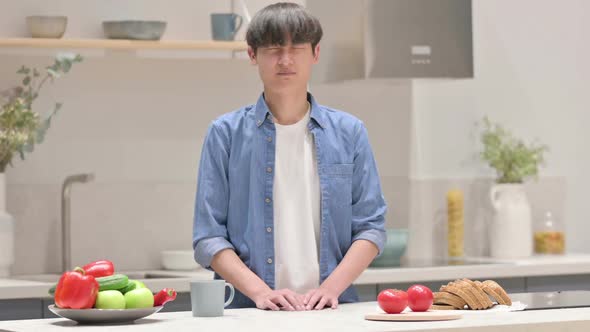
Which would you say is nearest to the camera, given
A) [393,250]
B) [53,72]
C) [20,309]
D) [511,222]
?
[20,309]

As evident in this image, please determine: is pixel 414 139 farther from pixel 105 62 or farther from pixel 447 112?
pixel 105 62

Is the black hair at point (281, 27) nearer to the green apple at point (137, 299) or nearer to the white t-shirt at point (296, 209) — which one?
the white t-shirt at point (296, 209)

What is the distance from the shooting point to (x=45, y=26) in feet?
14.3

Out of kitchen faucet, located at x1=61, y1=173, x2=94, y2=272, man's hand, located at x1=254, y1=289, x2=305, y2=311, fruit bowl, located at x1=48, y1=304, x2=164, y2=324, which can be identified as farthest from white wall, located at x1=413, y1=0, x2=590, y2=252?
fruit bowl, located at x1=48, y1=304, x2=164, y2=324

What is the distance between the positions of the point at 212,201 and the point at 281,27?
17.9 inches

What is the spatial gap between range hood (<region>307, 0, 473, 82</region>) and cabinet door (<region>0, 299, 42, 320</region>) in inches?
61.6

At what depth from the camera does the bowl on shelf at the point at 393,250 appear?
185 inches

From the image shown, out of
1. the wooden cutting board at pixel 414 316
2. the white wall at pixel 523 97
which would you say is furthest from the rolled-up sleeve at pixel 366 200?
the white wall at pixel 523 97

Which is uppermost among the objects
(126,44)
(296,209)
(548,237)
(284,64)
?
(126,44)

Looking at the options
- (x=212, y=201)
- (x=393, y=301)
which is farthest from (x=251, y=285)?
(x=393, y=301)

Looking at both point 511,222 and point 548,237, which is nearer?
point 511,222

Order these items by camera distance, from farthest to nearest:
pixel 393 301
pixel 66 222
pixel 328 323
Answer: pixel 66 222, pixel 393 301, pixel 328 323

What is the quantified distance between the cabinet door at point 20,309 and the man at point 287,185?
1.14 m

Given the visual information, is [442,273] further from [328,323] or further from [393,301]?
[328,323]
